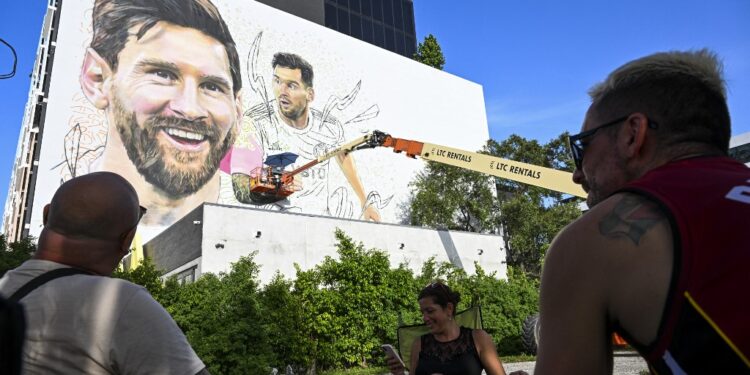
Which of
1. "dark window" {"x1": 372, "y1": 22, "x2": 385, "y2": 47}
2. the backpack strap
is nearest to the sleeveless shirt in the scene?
the backpack strap

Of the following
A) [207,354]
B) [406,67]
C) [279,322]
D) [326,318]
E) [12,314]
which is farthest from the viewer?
[406,67]

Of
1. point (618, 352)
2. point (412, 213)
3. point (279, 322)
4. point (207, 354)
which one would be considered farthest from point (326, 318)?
point (412, 213)

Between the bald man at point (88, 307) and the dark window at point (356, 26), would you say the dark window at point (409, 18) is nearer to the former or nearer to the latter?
the dark window at point (356, 26)

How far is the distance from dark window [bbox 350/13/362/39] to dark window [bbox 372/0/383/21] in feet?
7.60

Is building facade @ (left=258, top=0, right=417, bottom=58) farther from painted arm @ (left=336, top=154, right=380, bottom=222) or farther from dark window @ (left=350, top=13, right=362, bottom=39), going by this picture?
painted arm @ (left=336, top=154, right=380, bottom=222)

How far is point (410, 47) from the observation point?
176ft

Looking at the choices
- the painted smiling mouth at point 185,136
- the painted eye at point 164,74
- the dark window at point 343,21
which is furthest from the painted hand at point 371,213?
the dark window at point 343,21

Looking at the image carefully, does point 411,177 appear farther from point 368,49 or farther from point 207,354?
point 207,354

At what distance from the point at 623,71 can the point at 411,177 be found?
3952cm

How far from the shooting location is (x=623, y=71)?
58.3 inches

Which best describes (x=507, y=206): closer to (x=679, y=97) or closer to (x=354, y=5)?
(x=354, y=5)

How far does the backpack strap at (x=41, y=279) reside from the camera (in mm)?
1588

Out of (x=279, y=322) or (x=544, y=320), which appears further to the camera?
(x=279, y=322)

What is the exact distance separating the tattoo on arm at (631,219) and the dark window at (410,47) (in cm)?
5372
